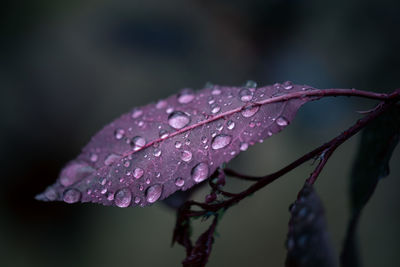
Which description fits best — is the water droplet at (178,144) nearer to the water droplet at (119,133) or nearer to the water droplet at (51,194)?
the water droplet at (119,133)

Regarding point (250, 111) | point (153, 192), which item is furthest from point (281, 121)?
point (153, 192)

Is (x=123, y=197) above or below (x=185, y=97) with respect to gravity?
below

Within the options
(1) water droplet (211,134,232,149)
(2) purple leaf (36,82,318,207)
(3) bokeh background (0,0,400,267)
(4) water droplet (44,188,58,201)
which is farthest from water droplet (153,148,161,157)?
(3) bokeh background (0,0,400,267)

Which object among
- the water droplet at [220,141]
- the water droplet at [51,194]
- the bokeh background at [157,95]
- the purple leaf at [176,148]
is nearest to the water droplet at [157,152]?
the purple leaf at [176,148]

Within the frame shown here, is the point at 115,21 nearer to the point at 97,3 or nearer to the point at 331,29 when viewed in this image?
the point at 97,3

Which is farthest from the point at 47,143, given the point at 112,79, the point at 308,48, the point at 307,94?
the point at 307,94

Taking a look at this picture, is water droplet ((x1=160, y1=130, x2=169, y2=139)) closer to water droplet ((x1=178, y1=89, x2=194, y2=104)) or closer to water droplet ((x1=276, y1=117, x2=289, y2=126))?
water droplet ((x1=178, y1=89, x2=194, y2=104))

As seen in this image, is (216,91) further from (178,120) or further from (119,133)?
(119,133)

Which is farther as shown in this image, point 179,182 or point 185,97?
point 185,97
